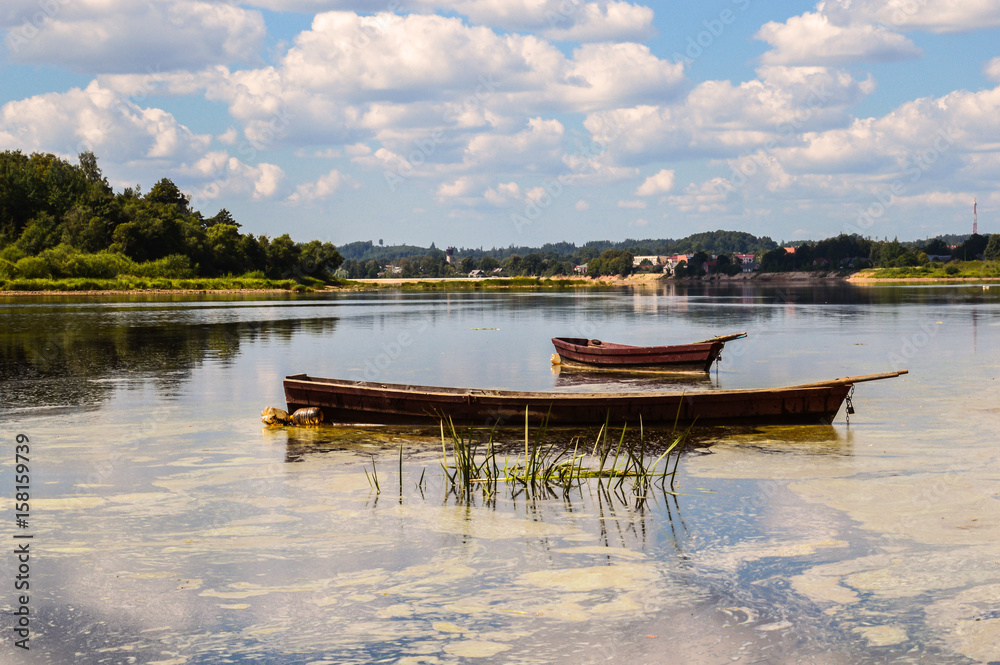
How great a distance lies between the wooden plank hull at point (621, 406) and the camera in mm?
20328

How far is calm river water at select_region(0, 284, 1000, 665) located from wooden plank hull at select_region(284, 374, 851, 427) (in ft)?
1.82

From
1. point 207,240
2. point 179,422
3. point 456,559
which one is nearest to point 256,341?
point 179,422

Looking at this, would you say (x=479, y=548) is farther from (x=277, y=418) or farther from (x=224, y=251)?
(x=224, y=251)

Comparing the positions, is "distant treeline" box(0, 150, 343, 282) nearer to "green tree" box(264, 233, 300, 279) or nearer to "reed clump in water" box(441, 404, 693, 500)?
"green tree" box(264, 233, 300, 279)

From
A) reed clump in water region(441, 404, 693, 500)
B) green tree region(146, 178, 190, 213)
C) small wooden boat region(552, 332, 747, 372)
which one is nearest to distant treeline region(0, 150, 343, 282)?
green tree region(146, 178, 190, 213)

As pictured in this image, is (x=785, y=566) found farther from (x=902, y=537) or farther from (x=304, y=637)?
(x=304, y=637)

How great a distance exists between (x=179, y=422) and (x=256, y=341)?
27.8 m

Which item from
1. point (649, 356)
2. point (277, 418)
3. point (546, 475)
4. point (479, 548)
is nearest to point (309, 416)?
point (277, 418)

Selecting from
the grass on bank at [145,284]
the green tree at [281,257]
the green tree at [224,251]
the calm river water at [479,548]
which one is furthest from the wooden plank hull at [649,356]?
the green tree at [281,257]

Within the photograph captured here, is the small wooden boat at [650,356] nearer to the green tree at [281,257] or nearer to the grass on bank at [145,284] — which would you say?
the grass on bank at [145,284]

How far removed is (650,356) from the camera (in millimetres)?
33469

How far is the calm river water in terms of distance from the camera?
29.1 feet

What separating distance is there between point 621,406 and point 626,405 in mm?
123

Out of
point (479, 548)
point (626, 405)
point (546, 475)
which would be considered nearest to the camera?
point (479, 548)
